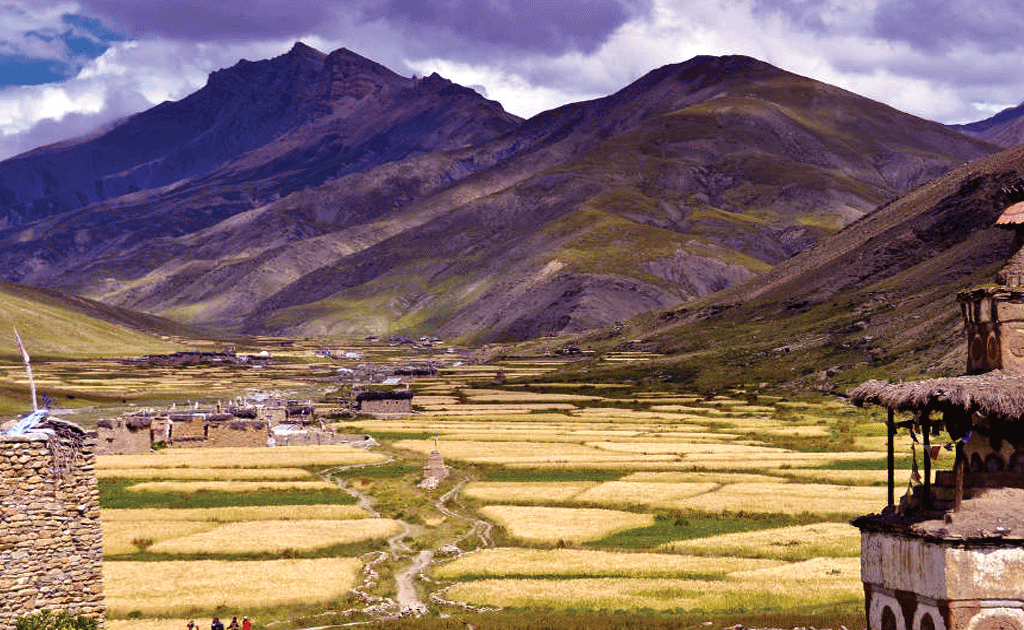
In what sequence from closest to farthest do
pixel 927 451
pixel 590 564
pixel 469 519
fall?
pixel 927 451 < pixel 590 564 < pixel 469 519

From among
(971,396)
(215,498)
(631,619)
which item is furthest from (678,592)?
(215,498)

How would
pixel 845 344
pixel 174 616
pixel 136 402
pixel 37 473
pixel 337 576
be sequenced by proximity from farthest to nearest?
pixel 845 344 < pixel 136 402 < pixel 337 576 < pixel 174 616 < pixel 37 473

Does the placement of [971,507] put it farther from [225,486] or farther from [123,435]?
[123,435]

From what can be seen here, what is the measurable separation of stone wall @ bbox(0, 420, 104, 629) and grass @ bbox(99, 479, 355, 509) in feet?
180

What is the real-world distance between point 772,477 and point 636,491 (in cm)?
1189

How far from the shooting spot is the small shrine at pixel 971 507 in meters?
19.3

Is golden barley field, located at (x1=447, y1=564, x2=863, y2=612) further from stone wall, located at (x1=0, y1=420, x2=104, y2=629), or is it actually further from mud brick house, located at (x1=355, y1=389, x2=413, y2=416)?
mud brick house, located at (x1=355, y1=389, x2=413, y2=416)

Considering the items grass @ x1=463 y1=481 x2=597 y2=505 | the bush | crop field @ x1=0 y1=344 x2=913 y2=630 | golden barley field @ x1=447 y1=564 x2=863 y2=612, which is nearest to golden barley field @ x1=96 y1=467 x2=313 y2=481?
crop field @ x1=0 y1=344 x2=913 y2=630

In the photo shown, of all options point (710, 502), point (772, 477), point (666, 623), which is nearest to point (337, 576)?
point (666, 623)

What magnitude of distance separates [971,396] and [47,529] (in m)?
19.1

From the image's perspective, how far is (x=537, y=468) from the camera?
99.9 m

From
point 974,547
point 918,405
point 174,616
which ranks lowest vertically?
point 174,616

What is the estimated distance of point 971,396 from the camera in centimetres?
1964

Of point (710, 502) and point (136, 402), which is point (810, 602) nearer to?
point (710, 502)
